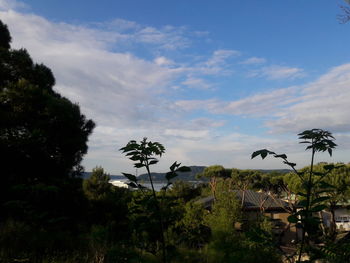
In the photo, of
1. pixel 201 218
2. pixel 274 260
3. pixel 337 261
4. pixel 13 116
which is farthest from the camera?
pixel 201 218

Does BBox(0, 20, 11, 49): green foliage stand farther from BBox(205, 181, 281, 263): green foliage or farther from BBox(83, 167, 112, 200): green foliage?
BBox(205, 181, 281, 263): green foliage

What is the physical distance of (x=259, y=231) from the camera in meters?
1.75

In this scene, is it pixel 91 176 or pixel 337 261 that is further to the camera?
pixel 91 176

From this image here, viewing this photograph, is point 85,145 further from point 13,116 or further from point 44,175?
point 13,116

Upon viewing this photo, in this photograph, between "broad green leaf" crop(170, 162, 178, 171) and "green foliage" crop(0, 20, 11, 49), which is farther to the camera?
"green foliage" crop(0, 20, 11, 49)

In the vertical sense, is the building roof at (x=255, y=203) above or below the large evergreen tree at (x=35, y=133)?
below

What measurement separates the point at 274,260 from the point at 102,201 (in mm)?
12882

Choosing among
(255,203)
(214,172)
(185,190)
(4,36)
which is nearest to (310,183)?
(4,36)

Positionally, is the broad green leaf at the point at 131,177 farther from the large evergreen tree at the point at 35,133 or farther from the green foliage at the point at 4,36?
the green foliage at the point at 4,36

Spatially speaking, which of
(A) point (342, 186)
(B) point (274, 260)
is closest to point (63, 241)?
(B) point (274, 260)

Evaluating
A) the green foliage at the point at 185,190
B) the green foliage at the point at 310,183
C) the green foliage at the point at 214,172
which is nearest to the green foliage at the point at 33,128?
the green foliage at the point at 310,183

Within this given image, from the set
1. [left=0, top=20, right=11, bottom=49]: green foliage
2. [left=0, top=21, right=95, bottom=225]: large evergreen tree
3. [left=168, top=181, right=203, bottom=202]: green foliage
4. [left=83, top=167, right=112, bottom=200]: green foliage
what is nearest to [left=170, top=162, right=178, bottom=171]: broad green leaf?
[left=0, top=21, right=95, bottom=225]: large evergreen tree

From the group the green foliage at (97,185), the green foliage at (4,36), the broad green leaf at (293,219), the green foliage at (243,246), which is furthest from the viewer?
the green foliage at (97,185)

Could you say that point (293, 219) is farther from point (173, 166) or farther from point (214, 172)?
point (214, 172)
